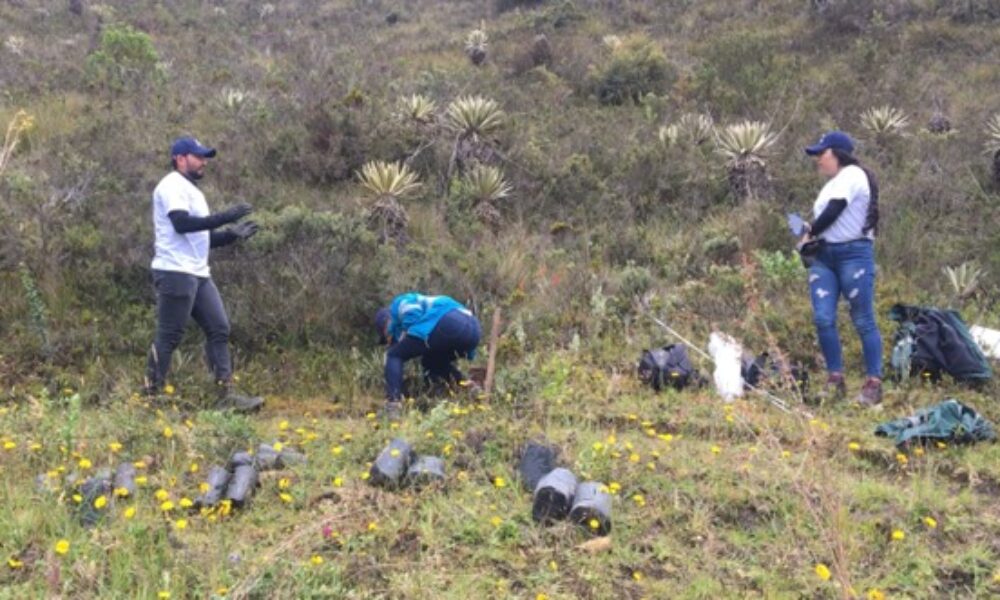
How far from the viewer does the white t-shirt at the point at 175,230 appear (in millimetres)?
5234

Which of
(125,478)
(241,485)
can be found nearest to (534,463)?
(241,485)

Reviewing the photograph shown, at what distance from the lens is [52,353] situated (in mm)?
6539

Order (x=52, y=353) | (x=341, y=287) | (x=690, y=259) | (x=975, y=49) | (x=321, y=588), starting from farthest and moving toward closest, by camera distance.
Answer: (x=975, y=49) < (x=690, y=259) < (x=341, y=287) < (x=52, y=353) < (x=321, y=588)

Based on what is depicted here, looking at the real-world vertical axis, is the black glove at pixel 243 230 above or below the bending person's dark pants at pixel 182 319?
above

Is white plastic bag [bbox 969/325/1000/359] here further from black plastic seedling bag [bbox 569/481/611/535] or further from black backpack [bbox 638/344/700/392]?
black plastic seedling bag [bbox 569/481/611/535]

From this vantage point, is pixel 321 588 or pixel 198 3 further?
pixel 198 3

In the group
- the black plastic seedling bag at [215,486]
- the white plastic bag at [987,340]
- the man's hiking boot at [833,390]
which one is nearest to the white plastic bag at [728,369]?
the man's hiking boot at [833,390]

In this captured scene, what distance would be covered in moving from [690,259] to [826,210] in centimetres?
304

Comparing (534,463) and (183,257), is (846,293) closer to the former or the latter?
(534,463)

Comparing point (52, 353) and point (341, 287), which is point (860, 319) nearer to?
point (341, 287)

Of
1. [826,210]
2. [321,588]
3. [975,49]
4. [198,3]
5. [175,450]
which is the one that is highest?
[198,3]

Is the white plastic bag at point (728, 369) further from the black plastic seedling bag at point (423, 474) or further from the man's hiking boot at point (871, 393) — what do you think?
the black plastic seedling bag at point (423, 474)

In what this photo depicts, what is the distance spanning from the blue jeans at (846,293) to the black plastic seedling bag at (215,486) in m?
3.89

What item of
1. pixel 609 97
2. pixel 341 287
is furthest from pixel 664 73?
pixel 341 287
